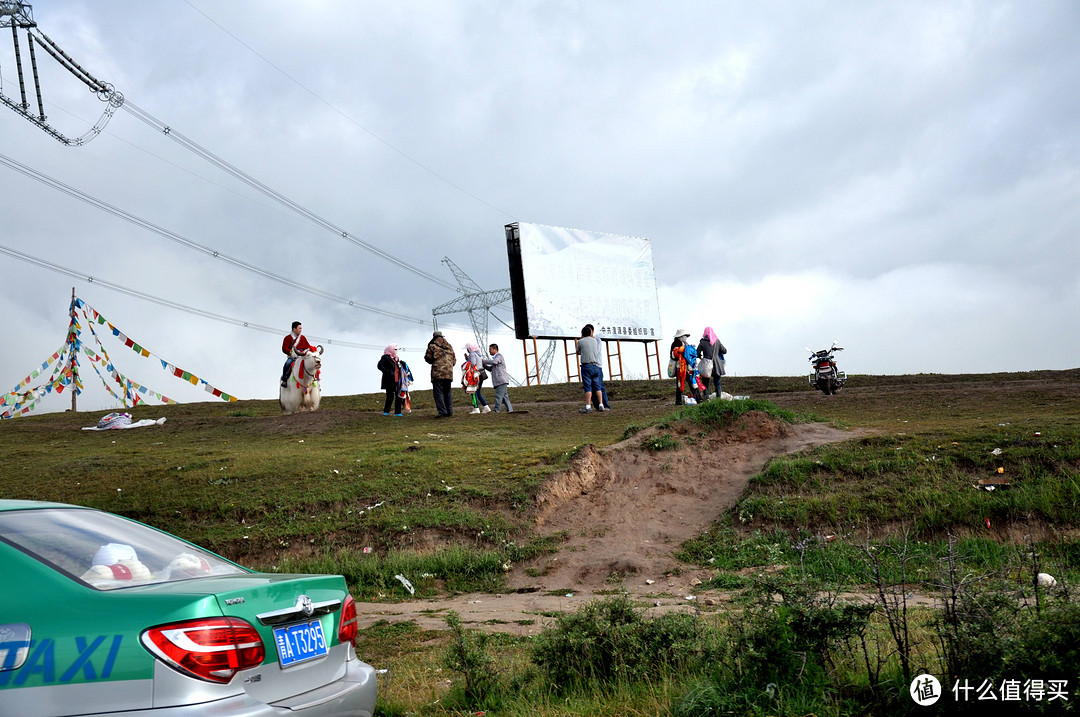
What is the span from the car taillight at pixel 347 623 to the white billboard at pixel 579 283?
1246 inches

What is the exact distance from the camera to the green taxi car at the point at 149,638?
3.05 m

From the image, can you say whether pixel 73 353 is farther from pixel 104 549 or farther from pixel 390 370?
pixel 104 549

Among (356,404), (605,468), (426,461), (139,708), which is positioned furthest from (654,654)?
(356,404)

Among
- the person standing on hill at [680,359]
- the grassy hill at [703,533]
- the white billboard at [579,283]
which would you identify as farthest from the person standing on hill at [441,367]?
the white billboard at [579,283]

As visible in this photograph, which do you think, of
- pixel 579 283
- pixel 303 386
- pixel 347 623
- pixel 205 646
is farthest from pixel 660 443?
pixel 579 283

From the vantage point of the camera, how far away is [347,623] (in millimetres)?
3936

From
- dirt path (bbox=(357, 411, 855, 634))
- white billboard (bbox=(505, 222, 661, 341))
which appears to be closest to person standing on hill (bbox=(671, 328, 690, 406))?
dirt path (bbox=(357, 411, 855, 634))

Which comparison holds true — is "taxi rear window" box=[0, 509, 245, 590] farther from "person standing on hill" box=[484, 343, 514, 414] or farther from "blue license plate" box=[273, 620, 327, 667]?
"person standing on hill" box=[484, 343, 514, 414]

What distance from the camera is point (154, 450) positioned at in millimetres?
18906

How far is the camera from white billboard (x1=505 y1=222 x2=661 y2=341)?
35.8m

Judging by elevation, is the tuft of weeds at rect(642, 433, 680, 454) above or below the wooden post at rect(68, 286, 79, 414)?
below

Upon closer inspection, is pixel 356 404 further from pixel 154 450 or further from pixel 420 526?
pixel 420 526

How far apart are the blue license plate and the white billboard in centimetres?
3199

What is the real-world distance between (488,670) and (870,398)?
18.7 meters
